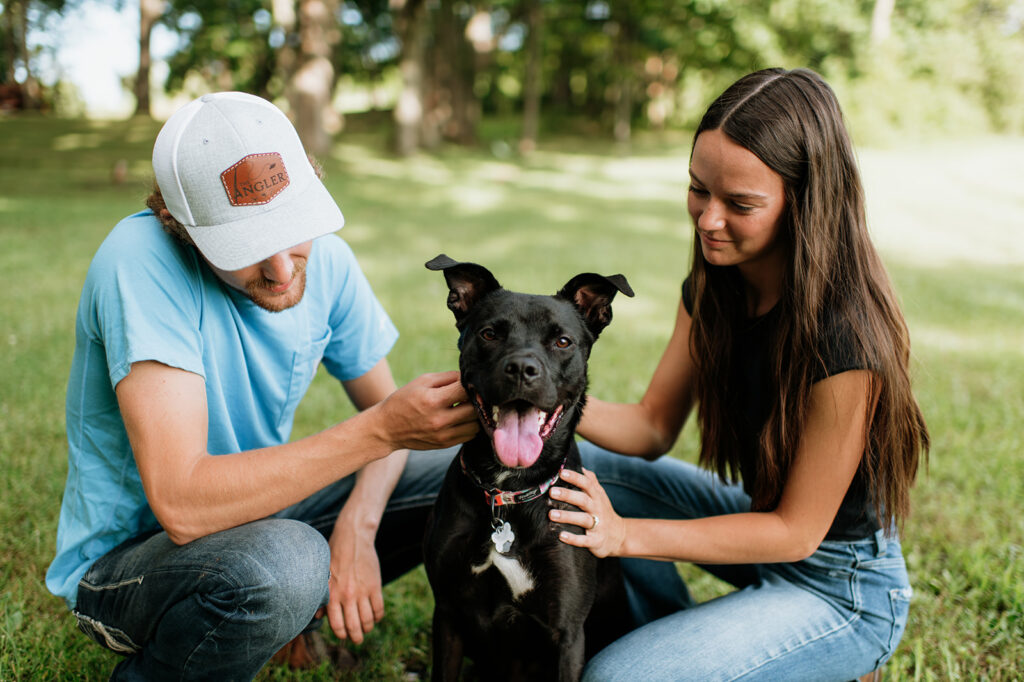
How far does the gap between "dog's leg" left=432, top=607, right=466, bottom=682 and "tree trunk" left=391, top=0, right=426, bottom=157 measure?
815 inches

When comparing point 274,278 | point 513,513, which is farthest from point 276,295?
point 513,513

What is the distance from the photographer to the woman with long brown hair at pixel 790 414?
7.67 feet

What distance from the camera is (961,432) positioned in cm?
492

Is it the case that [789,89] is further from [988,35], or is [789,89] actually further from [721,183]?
[988,35]

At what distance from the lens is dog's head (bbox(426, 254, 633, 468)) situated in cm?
226

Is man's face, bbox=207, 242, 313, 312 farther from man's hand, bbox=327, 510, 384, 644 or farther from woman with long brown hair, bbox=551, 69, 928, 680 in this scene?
woman with long brown hair, bbox=551, 69, 928, 680

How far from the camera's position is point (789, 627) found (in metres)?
2.51

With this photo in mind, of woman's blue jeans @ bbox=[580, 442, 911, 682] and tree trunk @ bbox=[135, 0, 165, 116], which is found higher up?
tree trunk @ bbox=[135, 0, 165, 116]

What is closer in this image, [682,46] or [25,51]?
[25,51]

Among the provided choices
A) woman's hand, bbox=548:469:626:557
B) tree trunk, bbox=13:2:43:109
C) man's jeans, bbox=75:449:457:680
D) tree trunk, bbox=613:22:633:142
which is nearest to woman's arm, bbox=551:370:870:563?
woman's hand, bbox=548:469:626:557

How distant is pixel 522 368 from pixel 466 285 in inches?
22.6

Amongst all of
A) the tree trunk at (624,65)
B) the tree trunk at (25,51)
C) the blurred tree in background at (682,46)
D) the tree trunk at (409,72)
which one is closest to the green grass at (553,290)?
the tree trunk at (409,72)

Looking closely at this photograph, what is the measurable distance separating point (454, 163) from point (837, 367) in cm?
2051

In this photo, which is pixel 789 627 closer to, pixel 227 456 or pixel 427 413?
pixel 427 413
